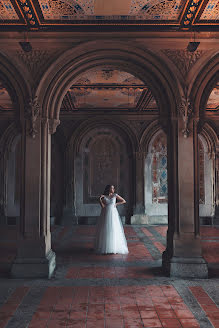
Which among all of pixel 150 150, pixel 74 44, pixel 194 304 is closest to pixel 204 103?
pixel 74 44

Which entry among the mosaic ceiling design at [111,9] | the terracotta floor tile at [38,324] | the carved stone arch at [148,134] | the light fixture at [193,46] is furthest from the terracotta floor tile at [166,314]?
the carved stone arch at [148,134]

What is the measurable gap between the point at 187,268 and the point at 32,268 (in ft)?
9.34

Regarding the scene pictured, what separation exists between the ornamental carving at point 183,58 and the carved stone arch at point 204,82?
10.4 inches

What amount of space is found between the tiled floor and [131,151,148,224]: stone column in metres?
5.97

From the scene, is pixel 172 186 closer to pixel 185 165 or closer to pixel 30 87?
pixel 185 165

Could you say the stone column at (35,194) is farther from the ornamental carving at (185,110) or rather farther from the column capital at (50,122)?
the ornamental carving at (185,110)

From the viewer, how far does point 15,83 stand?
246 inches

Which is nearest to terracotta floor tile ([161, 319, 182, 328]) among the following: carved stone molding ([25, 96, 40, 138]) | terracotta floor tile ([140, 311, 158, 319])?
terracotta floor tile ([140, 311, 158, 319])

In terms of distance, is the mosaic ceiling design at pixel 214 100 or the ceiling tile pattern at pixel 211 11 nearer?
the ceiling tile pattern at pixel 211 11

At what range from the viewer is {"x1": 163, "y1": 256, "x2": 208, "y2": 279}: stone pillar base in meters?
5.82

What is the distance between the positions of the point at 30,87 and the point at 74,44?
122 centimetres

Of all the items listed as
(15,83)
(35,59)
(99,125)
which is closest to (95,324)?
(15,83)

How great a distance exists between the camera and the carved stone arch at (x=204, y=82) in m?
6.22

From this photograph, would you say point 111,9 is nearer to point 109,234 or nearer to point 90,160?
point 109,234
